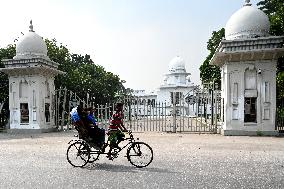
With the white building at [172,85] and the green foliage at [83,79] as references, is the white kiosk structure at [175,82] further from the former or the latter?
the green foliage at [83,79]

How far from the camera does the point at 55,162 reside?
9.54 metres

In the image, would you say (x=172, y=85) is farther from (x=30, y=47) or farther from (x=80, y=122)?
(x=80, y=122)

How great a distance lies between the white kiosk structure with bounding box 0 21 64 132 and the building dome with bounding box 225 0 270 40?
11.1 meters

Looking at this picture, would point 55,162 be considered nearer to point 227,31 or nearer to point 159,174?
point 159,174

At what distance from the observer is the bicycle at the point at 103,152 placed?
28.9 feet

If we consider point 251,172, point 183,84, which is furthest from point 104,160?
point 183,84

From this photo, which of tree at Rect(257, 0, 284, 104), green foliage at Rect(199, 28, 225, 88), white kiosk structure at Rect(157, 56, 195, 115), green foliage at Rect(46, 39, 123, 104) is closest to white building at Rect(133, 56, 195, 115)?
white kiosk structure at Rect(157, 56, 195, 115)

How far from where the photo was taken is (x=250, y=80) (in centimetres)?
1750

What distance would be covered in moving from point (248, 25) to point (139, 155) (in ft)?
39.0

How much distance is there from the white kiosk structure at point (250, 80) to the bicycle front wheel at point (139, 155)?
Result: 9.39 metres

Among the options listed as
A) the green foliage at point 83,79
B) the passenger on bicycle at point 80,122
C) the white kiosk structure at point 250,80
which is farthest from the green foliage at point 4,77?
the passenger on bicycle at point 80,122

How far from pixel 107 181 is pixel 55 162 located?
2.99 m

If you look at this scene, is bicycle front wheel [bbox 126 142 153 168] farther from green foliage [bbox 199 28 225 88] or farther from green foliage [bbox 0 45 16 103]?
green foliage [bbox 199 28 225 88]

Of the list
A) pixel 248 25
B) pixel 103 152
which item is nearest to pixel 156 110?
pixel 248 25
